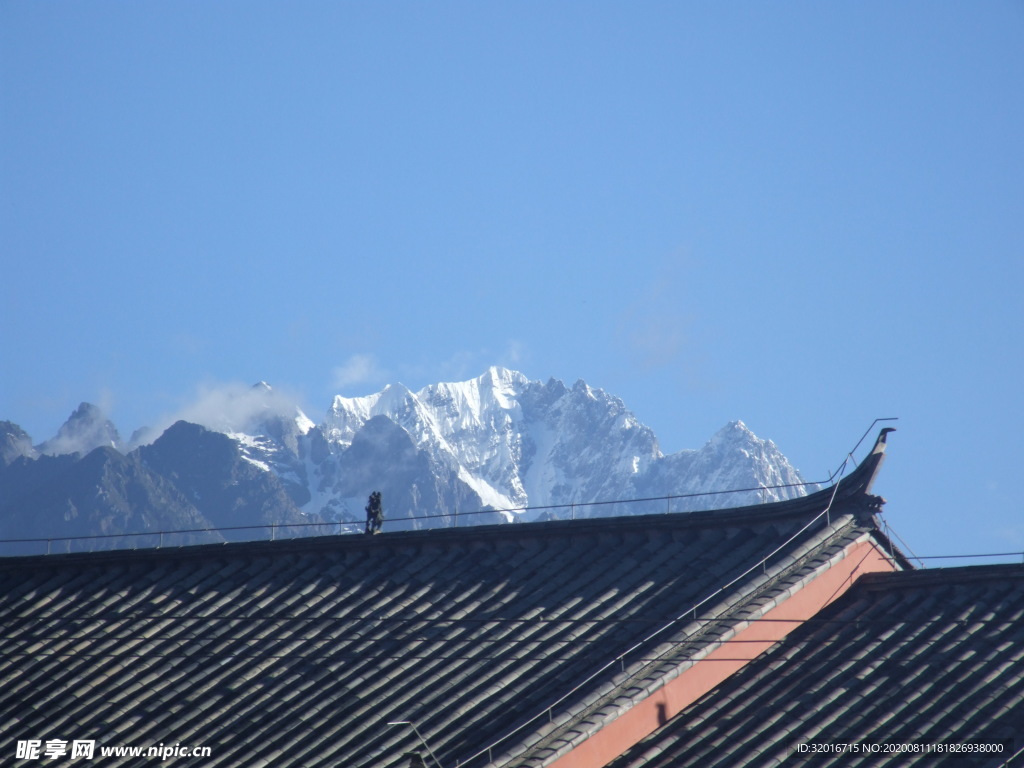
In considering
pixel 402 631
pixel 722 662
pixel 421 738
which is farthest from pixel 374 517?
pixel 722 662

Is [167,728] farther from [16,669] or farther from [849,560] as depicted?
[849,560]

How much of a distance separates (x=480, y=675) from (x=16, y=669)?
8.10 m

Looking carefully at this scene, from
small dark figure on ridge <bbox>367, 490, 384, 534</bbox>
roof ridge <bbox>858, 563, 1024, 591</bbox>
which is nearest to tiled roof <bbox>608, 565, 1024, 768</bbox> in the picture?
roof ridge <bbox>858, 563, 1024, 591</bbox>

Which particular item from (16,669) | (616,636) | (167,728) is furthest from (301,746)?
(16,669)

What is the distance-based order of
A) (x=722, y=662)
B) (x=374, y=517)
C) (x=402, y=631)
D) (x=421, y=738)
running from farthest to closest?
(x=374, y=517), (x=402, y=631), (x=722, y=662), (x=421, y=738)

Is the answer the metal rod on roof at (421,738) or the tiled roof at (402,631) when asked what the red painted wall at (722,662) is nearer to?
the tiled roof at (402,631)

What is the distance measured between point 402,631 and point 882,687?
722 cm

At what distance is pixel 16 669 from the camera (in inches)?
869

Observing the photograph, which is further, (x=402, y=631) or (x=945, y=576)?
(x=402, y=631)

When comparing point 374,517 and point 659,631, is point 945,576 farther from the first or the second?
point 374,517

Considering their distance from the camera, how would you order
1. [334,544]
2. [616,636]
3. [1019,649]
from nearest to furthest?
1. [1019,649]
2. [616,636]
3. [334,544]

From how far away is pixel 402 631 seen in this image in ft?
68.6

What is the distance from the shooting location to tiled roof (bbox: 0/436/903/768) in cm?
1847

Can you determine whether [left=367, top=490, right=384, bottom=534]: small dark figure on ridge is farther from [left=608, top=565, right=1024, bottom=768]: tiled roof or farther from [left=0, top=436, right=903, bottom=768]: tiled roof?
[left=608, top=565, right=1024, bottom=768]: tiled roof
